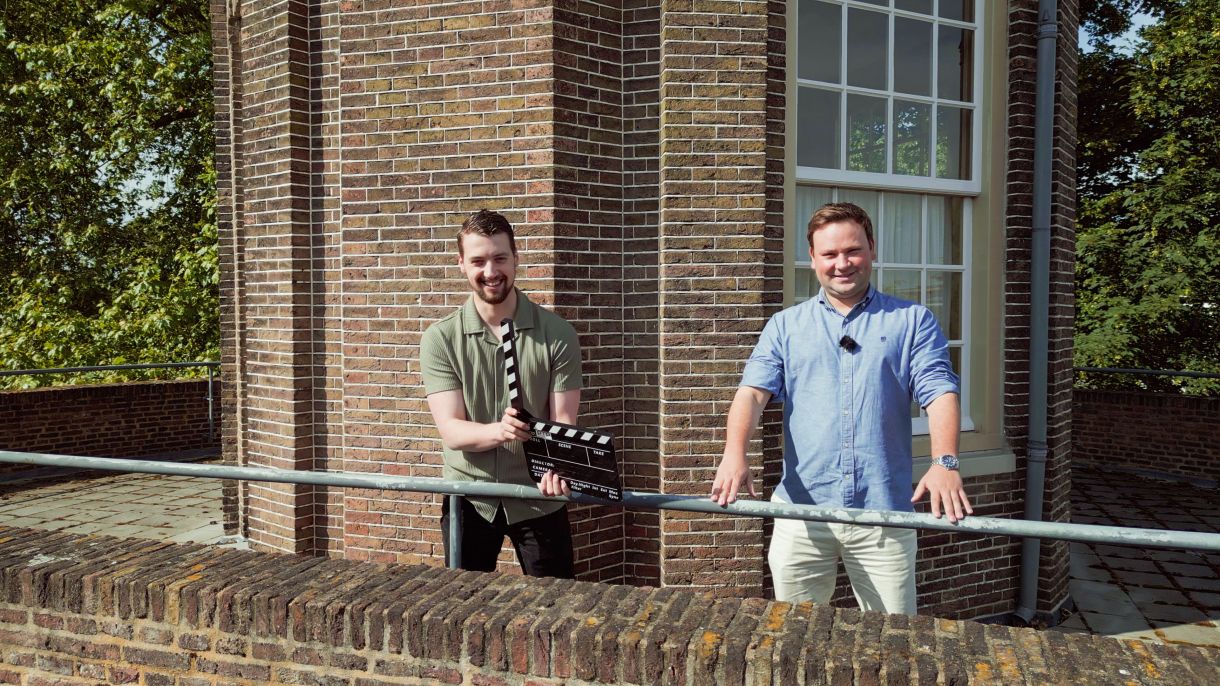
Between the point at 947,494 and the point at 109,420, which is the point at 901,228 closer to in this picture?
the point at 947,494

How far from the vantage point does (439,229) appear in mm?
5039

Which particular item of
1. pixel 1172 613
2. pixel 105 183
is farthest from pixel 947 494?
pixel 105 183

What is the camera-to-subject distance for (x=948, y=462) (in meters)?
2.55

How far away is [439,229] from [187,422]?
8.92 m

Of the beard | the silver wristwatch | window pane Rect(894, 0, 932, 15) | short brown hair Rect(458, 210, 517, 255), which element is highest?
window pane Rect(894, 0, 932, 15)

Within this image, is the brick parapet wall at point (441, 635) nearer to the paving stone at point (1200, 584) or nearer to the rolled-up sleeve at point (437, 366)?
the rolled-up sleeve at point (437, 366)

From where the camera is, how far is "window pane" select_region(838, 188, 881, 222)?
5.55 meters

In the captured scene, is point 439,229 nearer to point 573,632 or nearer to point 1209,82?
point 573,632

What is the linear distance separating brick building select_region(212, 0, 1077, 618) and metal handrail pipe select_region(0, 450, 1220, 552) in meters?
2.12

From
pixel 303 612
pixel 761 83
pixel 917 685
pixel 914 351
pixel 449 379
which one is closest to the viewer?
pixel 917 685

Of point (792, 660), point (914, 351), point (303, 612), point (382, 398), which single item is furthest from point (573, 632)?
point (382, 398)

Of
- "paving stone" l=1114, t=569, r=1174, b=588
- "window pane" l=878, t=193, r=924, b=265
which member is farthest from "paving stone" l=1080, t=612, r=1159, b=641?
"window pane" l=878, t=193, r=924, b=265

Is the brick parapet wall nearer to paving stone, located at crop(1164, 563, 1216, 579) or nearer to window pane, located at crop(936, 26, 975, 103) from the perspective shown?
window pane, located at crop(936, 26, 975, 103)

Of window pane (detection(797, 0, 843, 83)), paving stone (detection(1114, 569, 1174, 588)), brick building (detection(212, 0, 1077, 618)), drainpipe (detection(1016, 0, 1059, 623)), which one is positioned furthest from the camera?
paving stone (detection(1114, 569, 1174, 588))
